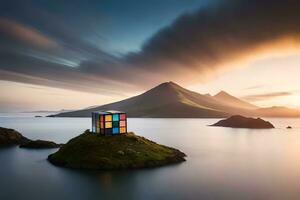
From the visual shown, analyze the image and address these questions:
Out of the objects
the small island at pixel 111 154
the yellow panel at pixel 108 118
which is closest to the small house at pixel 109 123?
the yellow panel at pixel 108 118

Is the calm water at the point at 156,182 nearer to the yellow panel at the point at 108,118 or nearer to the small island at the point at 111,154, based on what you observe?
the small island at the point at 111,154

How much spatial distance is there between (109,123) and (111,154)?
8.41 meters

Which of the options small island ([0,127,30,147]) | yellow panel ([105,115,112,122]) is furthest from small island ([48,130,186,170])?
small island ([0,127,30,147])

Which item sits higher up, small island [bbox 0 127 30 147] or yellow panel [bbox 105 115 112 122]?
yellow panel [bbox 105 115 112 122]

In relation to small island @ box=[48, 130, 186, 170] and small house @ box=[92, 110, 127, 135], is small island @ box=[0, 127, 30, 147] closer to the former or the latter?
small island @ box=[48, 130, 186, 170]

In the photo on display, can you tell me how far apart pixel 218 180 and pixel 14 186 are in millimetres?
32198

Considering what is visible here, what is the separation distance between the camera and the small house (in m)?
58.7

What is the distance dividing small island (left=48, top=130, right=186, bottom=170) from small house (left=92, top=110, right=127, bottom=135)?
126 centimetres

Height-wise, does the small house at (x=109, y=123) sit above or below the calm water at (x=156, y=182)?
above

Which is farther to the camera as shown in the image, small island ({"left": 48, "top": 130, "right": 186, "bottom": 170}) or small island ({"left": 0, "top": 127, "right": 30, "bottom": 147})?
small island ({"left": 0, "top": 127, "right": 30, "bottom": 147})

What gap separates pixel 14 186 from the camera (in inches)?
1705

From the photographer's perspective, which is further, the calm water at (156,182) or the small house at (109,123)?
the small house at (109,123)

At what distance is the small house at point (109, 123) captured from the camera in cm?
5872

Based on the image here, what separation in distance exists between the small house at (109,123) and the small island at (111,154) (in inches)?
49.5
